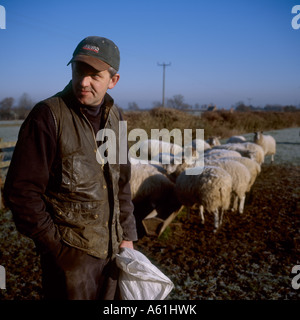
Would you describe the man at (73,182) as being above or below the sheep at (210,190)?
above

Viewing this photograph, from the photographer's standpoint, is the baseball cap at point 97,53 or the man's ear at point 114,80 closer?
the baseball cap at point 97,53

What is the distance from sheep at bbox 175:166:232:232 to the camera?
5.41m

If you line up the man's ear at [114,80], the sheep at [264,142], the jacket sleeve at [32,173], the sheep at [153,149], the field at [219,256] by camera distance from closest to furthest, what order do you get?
the jacket sleeve at [32,173] → the man's ear at [114,80] → the field at [219,256] → the sheep at [153,149] → the sheep at [264,142]

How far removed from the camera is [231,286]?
145 inches

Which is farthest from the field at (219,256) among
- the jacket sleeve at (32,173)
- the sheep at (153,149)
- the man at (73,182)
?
the sheep at (153,149)

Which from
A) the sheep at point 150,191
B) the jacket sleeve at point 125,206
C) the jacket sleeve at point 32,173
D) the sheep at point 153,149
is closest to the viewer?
the jacket sleeve at point 32,173

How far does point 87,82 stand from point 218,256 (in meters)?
3.93

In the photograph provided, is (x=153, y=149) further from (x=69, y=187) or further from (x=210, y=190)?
(x=69, y=187)

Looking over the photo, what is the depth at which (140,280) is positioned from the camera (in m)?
1.72

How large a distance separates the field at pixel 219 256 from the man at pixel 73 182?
217cm

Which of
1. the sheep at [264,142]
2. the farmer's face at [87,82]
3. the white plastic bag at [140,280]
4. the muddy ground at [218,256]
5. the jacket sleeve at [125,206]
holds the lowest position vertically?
the muddy ground at [218,256]

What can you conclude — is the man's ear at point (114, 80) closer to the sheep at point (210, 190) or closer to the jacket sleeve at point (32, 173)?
the jacket sleeve at point (32, 173)

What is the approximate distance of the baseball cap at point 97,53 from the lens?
161cm
